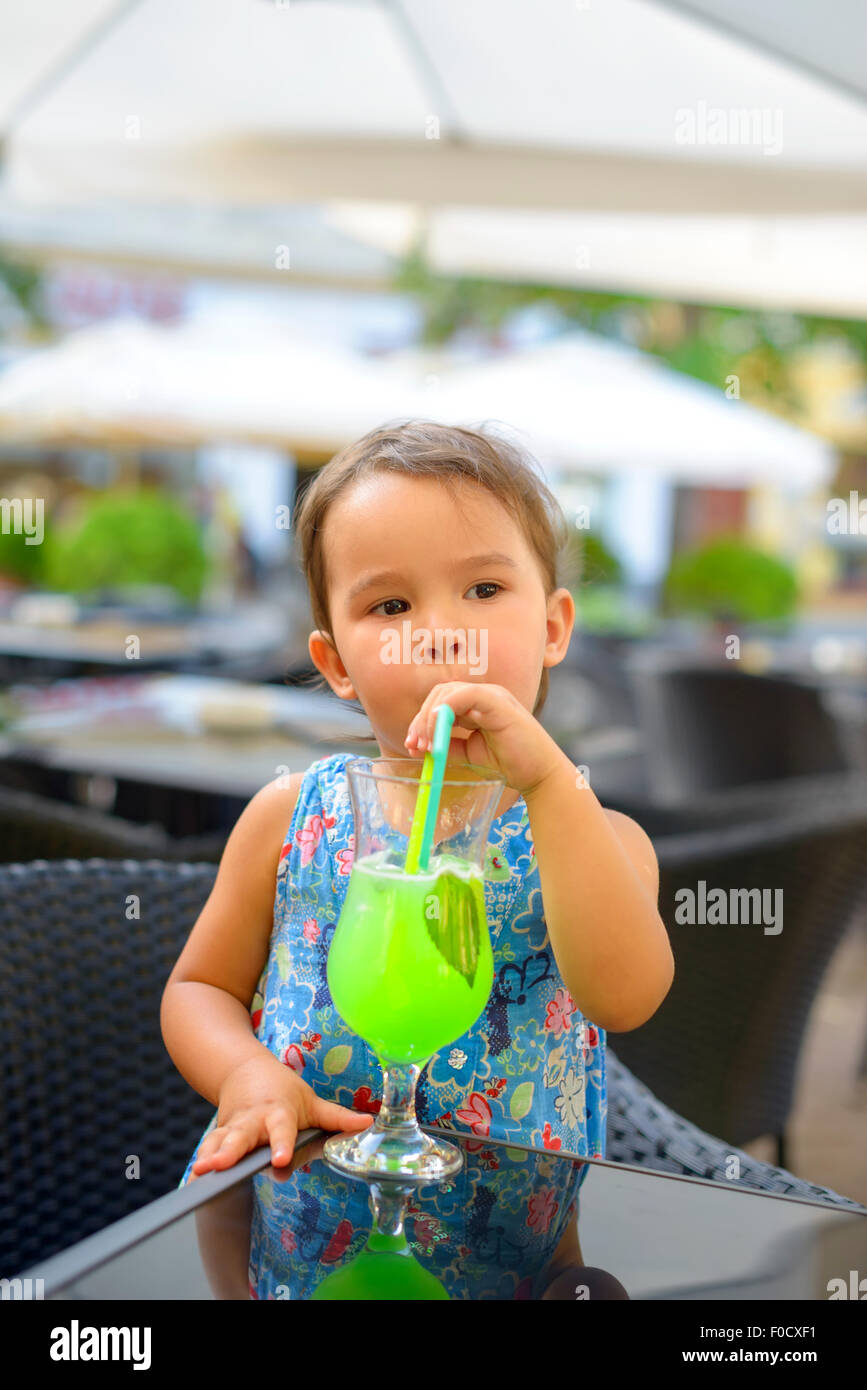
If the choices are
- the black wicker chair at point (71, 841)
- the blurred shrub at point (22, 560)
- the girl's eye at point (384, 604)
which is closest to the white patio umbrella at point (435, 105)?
the black wicker chair at point (71, 841)

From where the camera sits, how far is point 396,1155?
985 mm

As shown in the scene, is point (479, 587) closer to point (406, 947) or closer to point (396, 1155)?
point (406, 947)

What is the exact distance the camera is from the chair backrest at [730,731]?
4340 millimetres

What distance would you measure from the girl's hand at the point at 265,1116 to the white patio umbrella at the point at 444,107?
266 centimetres

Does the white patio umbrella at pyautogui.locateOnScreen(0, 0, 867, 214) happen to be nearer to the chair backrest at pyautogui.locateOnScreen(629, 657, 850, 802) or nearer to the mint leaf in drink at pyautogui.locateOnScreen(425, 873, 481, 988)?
the chair backrest at pyautogui.locateOnScreen(629, 657, 850, 802)

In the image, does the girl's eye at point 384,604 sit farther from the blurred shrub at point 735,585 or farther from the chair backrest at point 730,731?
the blurred shrub at point 735,585

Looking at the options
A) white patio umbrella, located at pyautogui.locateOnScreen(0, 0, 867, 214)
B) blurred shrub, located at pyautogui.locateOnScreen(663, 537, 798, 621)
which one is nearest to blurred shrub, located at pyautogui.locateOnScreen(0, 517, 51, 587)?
blurred shrub, located at pyautogui.locateOnScreen(663, 537, 798, 621)

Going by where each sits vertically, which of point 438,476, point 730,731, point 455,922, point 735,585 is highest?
point 735,585

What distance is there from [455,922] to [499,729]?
0.49ft

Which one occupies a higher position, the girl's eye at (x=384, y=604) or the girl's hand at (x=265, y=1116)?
the girl's eye at (x=384, y=604)

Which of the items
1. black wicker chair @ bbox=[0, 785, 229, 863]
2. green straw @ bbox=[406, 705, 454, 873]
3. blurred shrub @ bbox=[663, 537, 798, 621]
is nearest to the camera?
green straw @ bbox=[406, 705, 454, 873]

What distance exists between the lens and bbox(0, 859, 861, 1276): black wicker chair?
143 cm

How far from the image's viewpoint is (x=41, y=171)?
162 inches

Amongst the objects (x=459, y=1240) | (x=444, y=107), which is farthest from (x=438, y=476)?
(x=444, y=107)
